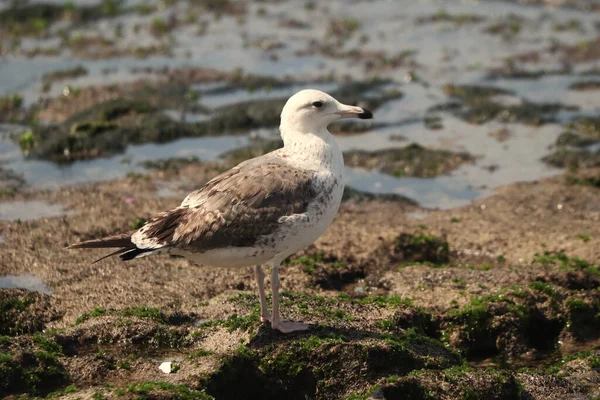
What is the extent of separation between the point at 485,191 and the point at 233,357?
5.98 metres

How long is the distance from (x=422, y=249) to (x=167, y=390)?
4180 mm

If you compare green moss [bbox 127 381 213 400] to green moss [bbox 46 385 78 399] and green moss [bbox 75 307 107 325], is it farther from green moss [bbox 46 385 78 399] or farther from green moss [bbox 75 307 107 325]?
green moss [bbox 75 307 107 325]

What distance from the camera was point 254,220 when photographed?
6.25 m

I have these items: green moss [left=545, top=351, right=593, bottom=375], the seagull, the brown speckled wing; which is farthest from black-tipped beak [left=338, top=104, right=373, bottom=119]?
green moss [left=545, top=351, right=593, bottom=375]

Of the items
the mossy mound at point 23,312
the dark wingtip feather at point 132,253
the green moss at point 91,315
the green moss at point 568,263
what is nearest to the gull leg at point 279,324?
the dark wingtip feather at point 132,253

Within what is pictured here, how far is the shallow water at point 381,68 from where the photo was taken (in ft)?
38.1

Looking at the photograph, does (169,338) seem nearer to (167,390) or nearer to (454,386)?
(167,390)

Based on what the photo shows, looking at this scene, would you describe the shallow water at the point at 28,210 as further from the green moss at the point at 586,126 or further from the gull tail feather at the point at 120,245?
the green moss at the point at 586,126

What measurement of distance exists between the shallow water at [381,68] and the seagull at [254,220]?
14.9 ft

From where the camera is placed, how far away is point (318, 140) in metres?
6.72

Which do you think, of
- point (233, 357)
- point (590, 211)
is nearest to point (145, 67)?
point (590, 211)

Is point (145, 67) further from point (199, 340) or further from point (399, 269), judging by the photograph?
point (199, 340)

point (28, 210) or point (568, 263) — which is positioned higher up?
point (28, 210)

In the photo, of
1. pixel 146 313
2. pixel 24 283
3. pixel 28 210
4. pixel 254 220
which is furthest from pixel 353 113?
pixel 28 210
